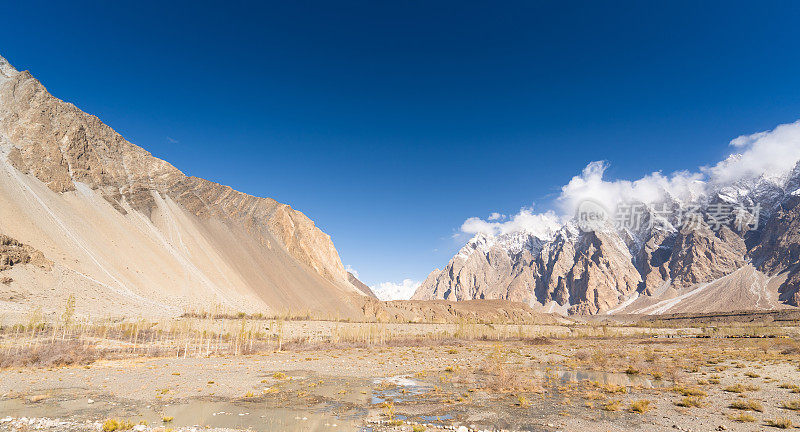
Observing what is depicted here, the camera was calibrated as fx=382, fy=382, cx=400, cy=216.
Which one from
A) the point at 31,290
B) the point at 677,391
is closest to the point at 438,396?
the point at 677,391

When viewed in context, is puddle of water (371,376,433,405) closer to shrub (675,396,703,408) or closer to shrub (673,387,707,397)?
shrub (675,396,703,408)

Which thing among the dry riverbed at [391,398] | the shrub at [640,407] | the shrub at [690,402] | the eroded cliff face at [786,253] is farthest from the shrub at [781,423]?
the eroded cliff face at [786,253]

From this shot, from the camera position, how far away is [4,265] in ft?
178

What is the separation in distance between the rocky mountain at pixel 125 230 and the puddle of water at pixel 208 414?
153 ft

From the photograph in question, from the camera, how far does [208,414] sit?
15.1 metres

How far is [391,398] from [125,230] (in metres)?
82.7

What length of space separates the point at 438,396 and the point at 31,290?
64580 mm

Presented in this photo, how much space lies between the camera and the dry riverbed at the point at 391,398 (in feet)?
44.7

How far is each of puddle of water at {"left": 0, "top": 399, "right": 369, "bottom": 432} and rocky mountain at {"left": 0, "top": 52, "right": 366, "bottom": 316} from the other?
46722mm

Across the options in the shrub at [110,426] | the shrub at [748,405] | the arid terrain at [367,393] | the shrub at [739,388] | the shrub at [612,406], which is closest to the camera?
the shrub at [110,426]

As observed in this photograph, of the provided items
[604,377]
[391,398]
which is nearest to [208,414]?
[391,398]

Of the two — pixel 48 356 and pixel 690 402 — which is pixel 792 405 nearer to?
pixel 690 402

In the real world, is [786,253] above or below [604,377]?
above

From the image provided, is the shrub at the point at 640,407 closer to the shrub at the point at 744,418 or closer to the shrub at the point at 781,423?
the shrub at the point at 744,418
